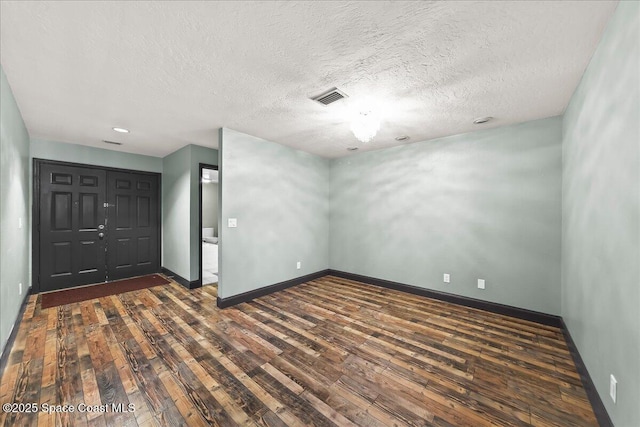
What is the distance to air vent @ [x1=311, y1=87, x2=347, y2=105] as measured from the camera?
7.54 ft

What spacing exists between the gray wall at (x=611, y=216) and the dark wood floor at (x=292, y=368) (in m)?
0.48

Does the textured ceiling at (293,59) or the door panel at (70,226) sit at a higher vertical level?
the textured ceiling at (293,59)

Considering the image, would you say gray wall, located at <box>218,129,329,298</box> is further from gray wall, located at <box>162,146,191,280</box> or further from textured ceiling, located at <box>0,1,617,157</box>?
gray wall, located at <box>162,146,191,280</box>

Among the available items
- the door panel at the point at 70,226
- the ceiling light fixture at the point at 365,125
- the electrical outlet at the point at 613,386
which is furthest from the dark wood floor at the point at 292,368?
the ceiling light fixture at the point at 365,125

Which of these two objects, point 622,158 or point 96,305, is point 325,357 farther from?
point 96,305

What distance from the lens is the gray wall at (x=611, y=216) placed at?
3.90 ft

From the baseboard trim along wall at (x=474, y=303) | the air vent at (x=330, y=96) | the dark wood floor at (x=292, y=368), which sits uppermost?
the air vent at (x=330, y=96)

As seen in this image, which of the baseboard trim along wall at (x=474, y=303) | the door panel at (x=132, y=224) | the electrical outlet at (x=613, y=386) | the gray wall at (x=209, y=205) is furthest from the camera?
the gray wall at (x=209, y=205)

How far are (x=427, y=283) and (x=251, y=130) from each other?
3.52 m

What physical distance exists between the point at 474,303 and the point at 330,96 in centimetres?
327

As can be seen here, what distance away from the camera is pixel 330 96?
238 cm

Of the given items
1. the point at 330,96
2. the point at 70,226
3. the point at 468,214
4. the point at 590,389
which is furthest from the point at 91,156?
the point at 590,389

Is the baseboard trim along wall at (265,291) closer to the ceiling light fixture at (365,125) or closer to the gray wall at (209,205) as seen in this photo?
the ceiling light fixture at (365,125)

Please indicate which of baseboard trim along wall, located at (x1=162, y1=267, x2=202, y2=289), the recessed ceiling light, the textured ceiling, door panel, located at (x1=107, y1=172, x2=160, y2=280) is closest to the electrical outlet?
the textured ceiling
